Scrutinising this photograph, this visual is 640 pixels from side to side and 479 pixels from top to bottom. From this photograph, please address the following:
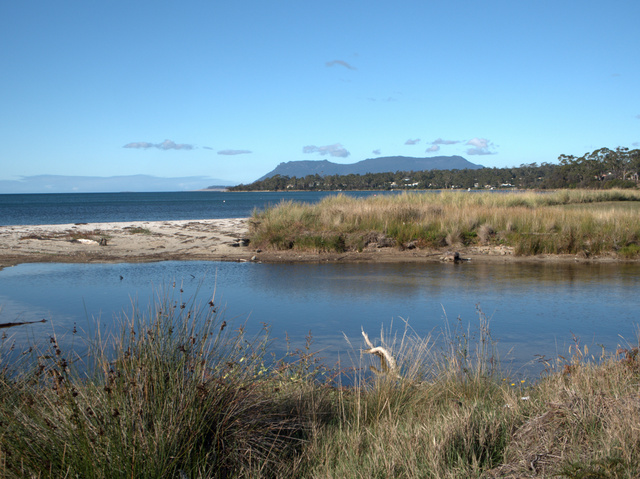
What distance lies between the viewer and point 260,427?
3.94m

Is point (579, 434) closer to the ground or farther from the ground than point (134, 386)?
closer to the ground

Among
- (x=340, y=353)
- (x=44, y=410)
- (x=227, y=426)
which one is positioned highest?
(x=44, y=410)

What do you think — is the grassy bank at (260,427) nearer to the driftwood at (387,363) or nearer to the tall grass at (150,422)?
the tall grass at (150,422)

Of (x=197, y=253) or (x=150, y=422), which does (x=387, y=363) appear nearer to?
(x=150, y=422)

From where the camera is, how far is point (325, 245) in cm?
1788

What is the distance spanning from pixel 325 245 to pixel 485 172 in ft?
350

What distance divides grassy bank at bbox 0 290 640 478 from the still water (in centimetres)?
189

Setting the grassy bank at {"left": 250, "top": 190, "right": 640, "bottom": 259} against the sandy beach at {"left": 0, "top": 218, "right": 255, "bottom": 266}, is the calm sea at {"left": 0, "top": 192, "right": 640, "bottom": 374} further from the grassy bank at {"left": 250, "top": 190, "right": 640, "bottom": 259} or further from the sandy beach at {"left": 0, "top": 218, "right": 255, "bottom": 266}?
the grassy bank at {"left": 250, "top": 190, "right": 640, "bottom": 259}

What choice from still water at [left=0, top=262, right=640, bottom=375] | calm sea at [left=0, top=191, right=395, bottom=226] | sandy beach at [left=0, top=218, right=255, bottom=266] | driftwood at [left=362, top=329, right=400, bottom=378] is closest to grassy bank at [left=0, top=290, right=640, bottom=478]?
driftwood at [left=362, top=329, right=400, bottom=378]

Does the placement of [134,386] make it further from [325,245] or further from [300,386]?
[325,245]

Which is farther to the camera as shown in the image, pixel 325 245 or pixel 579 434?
pixel 325 245

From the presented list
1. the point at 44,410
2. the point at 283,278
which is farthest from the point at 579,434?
the point at 283,278

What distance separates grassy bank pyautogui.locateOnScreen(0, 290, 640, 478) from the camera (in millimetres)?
3188

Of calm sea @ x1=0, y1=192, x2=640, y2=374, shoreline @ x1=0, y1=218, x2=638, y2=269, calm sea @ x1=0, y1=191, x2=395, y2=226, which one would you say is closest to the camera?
calm sea @ x1=0, y1=192, x2=640, y2=374
